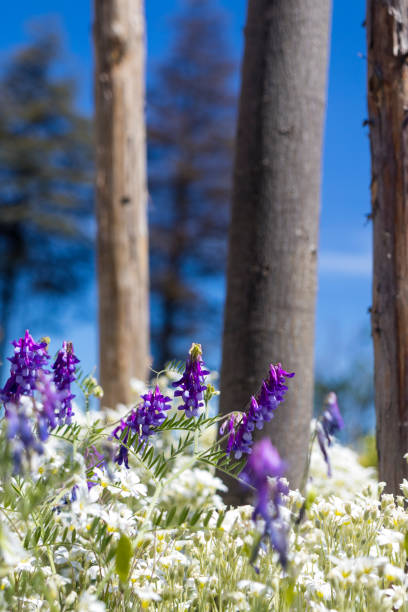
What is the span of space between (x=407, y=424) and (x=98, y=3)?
15.4 feet

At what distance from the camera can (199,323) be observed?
56.7 ft

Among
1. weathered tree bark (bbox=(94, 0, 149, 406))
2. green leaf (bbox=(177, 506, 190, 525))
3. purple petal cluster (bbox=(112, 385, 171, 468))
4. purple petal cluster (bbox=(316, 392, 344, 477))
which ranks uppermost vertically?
weathered tree bark (bbox=(94, 0, 149, 406))

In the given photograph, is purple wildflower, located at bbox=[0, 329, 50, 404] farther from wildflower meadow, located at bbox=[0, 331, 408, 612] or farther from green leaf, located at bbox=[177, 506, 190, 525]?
green leaf, located at bbox=[177, 506, 190, 525]

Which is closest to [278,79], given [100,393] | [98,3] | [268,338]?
[268,338]

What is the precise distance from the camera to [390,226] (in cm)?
299

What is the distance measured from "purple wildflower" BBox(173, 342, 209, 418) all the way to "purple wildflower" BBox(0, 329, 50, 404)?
0.41m

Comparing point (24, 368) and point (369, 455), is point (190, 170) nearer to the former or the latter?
point (369, 455)

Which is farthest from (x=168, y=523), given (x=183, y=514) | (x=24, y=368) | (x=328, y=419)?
(x=24, y=368)

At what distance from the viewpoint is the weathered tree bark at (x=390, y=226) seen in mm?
2922

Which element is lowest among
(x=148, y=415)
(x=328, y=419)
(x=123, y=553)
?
(x=123, y=553)

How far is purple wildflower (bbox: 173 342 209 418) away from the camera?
187 cm

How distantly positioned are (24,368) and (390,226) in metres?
1.94

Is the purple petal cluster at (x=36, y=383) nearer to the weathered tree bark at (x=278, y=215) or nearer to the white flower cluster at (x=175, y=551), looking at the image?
the white flower cluster at (x=175, y=551)

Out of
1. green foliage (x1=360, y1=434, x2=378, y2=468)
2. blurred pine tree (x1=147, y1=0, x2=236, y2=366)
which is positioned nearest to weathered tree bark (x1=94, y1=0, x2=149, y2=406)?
green foliage (x1=360, y1=434, x2=378, y2=468)
